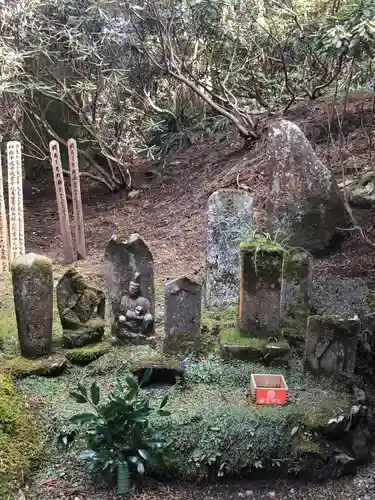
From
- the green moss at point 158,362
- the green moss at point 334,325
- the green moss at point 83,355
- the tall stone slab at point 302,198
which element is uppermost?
the tall stone slab at point 302,198

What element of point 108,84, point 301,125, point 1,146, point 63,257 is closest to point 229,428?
point 63,257

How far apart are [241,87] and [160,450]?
835cm

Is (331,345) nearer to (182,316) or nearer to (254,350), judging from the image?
(254,350)

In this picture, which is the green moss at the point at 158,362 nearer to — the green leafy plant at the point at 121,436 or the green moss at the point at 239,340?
the green moss at the point at 239,340

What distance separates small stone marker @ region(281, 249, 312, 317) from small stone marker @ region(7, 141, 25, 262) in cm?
354

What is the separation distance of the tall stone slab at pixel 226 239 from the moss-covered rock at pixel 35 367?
6.15 feet

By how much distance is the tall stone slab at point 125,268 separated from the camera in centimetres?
475

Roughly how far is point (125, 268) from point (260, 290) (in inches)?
46.1

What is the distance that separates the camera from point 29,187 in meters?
11.8

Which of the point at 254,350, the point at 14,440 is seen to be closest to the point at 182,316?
the point at 254,350

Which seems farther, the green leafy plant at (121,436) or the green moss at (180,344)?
the green moss at (180,344)

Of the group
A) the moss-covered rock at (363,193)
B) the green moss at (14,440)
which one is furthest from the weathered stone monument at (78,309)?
the moss-covered rock at (363,193)

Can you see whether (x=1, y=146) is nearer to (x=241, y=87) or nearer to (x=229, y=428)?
(x=241, y=87)

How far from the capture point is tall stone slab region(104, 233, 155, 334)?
4.75 m
